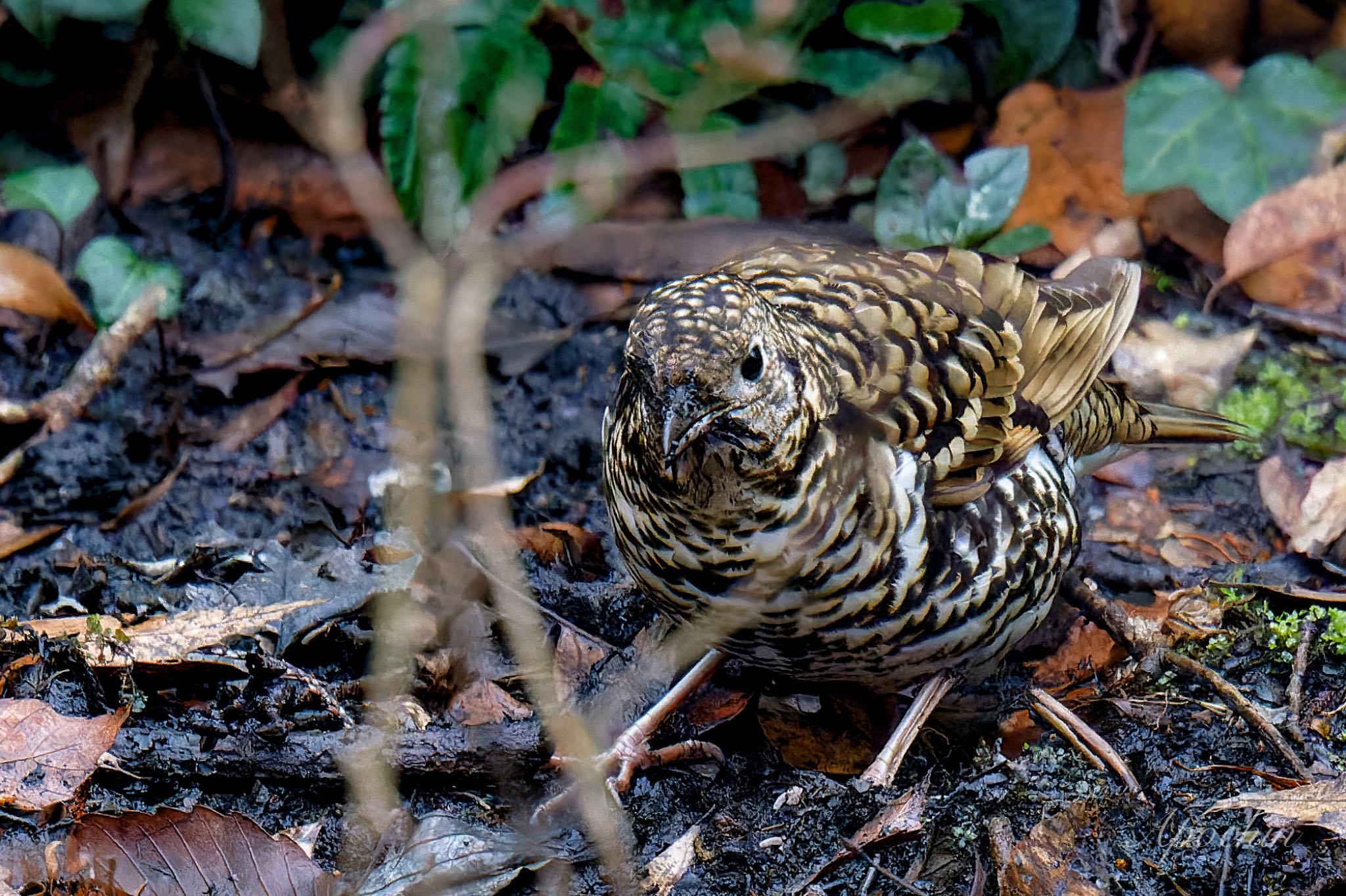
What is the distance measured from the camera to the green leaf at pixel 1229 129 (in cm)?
451

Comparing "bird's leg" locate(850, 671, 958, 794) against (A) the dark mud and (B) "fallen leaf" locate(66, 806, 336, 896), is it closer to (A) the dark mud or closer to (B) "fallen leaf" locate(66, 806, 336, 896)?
(A) the dark mud

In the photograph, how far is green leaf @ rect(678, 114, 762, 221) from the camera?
4715 millimetres

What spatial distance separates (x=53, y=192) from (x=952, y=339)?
3122mm

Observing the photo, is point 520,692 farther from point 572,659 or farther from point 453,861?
point 453,861

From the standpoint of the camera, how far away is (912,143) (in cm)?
456

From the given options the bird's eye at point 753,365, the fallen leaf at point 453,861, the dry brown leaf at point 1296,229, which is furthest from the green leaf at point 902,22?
the fallen leaf at point 453,861

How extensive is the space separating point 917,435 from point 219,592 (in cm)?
188

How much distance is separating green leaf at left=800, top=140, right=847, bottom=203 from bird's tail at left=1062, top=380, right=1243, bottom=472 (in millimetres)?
1417

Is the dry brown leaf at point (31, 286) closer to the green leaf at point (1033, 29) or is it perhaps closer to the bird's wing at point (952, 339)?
the bird's wing at point (952, 339)

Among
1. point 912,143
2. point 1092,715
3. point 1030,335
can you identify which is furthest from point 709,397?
point 912,143

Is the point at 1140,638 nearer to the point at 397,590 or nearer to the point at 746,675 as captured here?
the point at 746,675

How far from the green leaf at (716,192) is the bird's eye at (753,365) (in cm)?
222

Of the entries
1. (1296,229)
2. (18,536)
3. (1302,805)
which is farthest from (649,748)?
(1296,229)

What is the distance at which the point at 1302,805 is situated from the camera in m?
2.97
